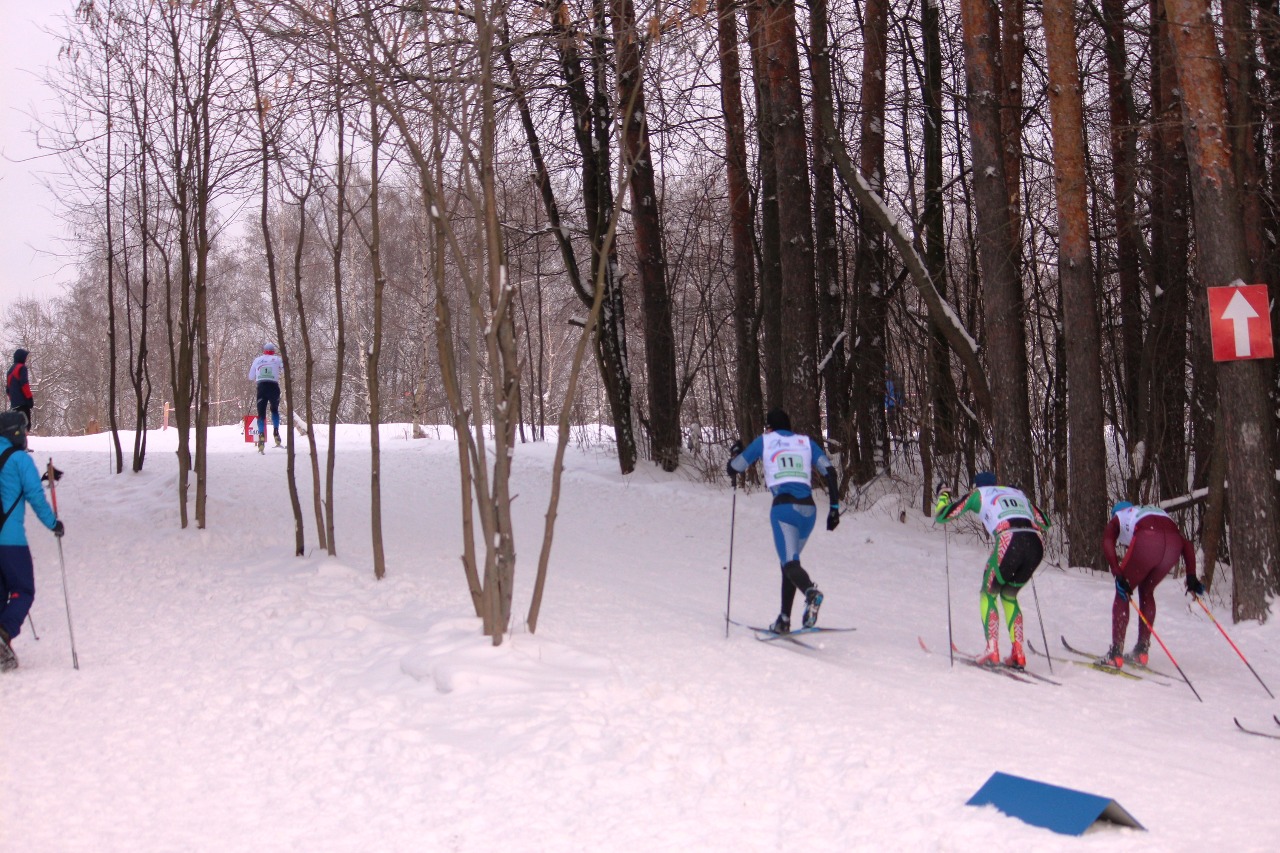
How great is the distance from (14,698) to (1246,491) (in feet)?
29.7

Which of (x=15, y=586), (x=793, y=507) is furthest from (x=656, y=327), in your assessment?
(x=15, y=586)

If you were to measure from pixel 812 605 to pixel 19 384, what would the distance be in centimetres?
1142

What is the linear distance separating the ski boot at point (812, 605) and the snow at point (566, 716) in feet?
0.74

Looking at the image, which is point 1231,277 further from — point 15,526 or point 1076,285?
point 15,526

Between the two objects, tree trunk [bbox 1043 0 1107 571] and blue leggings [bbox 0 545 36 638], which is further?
tree trunk [bbox 1043 0 1107 571]

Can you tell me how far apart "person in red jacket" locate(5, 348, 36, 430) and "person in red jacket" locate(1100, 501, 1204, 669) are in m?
12.8

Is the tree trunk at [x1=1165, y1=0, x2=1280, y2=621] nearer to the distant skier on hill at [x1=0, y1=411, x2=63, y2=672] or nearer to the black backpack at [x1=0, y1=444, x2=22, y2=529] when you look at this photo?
the distant skier on hill at [x1=0, y1=411, x2=63, y2=672]

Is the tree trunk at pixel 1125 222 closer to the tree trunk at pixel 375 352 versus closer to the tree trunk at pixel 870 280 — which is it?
the tree trunk at pixel 870 280

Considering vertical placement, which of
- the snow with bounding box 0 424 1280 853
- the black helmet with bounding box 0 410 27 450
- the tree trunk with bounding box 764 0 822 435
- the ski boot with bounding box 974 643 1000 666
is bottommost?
→ the ski boot with bounding box 974 643 1000 666

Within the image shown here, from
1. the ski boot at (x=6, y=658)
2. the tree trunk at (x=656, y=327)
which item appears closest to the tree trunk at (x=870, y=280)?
the tree trunk at (x=656, y=327)

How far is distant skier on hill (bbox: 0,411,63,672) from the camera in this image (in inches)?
257

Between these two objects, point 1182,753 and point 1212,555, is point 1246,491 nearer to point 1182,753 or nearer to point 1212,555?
point 1212,555

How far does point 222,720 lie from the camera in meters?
5.50

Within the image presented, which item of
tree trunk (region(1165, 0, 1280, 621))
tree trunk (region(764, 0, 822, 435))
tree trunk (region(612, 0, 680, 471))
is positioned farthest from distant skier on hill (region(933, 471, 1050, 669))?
tree trunk (region(612, 0, 680, 471))
